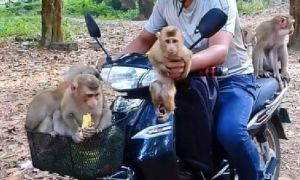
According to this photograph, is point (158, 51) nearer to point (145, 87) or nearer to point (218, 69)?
point (145, 87)

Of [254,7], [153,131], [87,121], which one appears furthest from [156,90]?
[254,7]

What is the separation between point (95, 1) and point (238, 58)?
29.6 m

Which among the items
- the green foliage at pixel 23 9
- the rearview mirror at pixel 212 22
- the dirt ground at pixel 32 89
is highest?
the rearview mirror at pixel 212 22

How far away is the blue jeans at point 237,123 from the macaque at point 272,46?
72.7 inches

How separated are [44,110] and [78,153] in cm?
60

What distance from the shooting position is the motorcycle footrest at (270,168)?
4297 millimetres

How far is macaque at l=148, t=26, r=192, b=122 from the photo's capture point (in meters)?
3.10

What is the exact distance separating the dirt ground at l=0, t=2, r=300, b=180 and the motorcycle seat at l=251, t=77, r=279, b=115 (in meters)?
1.21

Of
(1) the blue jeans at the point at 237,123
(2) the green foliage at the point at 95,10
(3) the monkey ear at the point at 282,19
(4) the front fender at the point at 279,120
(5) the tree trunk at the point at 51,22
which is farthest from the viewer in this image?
(2) the green foliage at the point at 95,10

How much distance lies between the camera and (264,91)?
14.4 ft

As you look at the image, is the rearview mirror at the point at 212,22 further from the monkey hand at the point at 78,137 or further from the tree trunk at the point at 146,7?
the tree trunk at the point at 146,7

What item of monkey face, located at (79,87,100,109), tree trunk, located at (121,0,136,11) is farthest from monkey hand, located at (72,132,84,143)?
tree trunk, located at (121,0,136,11)

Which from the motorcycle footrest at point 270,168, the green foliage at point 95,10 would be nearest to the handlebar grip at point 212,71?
the motorcycle footrest at point 270,168

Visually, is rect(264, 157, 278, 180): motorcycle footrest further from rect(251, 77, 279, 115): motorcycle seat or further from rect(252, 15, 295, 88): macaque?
rect(252, 15, 295, 88): macaque
